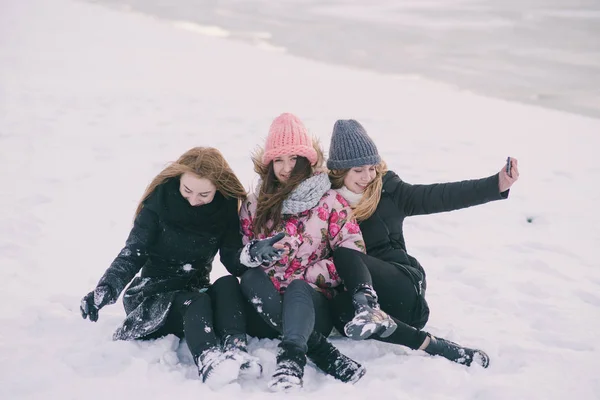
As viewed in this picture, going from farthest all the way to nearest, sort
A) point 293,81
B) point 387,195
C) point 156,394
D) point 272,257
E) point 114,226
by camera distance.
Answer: point 293,81
point 114,226
point 387,195
point 272,257
point 156,394

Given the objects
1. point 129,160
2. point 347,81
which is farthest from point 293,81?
point 129,160

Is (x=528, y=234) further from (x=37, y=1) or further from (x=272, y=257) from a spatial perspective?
(x=37, y=1)

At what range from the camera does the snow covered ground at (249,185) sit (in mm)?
2977

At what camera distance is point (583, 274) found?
14.4 feet

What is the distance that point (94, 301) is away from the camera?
3029mm

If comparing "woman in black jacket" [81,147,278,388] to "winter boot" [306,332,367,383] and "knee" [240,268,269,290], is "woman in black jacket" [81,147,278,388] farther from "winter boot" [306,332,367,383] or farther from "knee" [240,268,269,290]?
"winter boot" [306,332,367,383]

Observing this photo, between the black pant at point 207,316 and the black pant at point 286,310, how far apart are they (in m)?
0.09

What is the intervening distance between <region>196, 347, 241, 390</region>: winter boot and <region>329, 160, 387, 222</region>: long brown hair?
1.05m

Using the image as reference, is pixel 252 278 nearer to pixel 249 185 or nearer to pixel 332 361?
pixel 332 361

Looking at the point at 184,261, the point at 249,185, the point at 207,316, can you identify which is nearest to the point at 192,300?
the point at 207,316

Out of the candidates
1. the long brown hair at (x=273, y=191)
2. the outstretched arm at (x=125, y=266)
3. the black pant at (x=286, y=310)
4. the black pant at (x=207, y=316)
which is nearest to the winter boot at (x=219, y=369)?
the black pant at (x=207, y=316)

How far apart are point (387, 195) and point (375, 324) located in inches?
38.7

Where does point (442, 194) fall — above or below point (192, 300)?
above

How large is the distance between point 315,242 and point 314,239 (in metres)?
0.02
